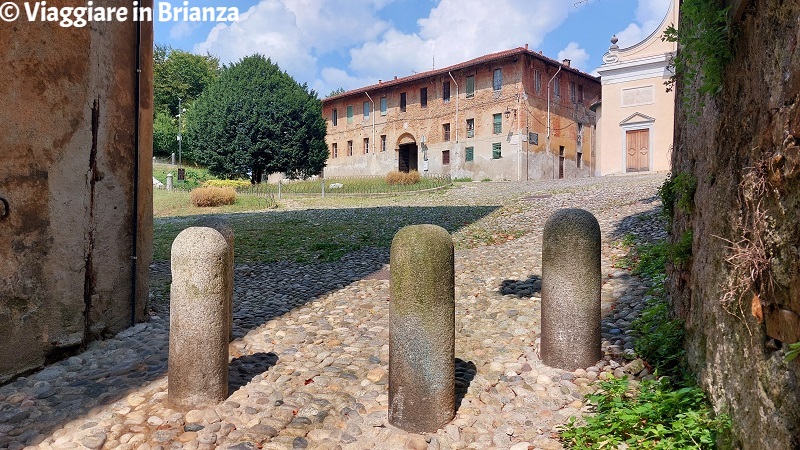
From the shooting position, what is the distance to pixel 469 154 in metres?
36.5

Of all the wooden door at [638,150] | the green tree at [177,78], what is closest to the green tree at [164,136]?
the green tree at [177,78]

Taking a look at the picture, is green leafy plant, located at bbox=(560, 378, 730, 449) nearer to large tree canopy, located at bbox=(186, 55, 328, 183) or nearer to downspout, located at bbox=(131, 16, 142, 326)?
downspout, located at bbox=(131, 16, 142, 326)

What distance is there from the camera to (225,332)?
3.87 m

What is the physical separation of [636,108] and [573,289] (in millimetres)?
26325

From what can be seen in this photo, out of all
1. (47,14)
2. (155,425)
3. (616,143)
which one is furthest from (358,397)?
(616,143)

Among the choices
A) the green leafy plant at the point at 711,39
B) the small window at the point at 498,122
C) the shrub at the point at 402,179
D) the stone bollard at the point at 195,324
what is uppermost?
the small window at the point at 498,122

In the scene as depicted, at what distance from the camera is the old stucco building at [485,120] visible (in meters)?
33.9

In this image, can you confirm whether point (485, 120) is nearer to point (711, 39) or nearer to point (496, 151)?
point (496, 151)

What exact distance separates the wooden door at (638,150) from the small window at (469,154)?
1112 centimetres

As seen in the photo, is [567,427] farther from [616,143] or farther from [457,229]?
[616,143]

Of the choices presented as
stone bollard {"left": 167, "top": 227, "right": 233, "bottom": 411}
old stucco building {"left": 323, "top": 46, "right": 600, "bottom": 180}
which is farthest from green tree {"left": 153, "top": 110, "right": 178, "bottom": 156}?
stone bollard {"left": 167, "top": 227, "right": 233, "bottom": 411}

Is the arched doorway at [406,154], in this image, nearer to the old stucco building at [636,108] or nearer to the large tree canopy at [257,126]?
the large tree canopy at [257,126]

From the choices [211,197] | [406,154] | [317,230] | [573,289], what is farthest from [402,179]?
[573,289]

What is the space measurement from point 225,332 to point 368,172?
39.9m
